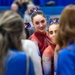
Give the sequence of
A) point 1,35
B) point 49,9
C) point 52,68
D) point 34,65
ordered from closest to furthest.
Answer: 1. point 1,35
2. point 34,65
3. point 52,68
4. point 49,9

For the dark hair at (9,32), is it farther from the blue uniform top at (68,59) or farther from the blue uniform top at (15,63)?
the blue uniform top at (68,59)

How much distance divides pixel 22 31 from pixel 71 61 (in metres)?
0.38

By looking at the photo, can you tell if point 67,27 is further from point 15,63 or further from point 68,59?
point 15,63

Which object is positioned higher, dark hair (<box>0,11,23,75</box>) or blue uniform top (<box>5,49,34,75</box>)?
dark hair (<box>0,11,23,75</box>)

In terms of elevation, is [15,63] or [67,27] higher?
[67,27]

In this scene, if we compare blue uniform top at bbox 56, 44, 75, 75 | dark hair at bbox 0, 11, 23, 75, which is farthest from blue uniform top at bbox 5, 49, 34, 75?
blue uniform top at bbox 56, 44, 75, 75

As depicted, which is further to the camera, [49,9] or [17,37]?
[49,9]

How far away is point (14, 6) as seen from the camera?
366 inches

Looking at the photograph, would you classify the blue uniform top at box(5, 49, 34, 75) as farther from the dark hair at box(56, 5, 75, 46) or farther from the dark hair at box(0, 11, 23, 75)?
the dark hair at box(56, 5, 75, 46)

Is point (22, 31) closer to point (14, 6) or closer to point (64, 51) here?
point (64, 51)

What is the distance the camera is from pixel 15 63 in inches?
71.5

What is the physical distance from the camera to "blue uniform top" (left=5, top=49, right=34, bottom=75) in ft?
5.94

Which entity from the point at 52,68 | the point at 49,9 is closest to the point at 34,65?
the point at 52,68

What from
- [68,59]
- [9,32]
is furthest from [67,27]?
[9,32]
